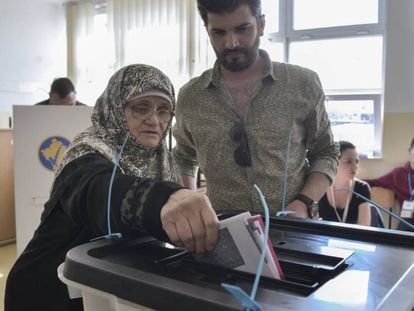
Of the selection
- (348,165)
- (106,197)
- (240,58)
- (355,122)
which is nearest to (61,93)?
(348,165)

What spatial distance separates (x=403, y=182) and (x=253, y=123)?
9.31 feet

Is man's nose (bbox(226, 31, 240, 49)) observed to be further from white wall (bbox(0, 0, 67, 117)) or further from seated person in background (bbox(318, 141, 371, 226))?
white wall (bbox(0, 0, 67, 117))

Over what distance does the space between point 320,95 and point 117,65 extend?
3.98 metres

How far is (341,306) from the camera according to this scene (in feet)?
1.42

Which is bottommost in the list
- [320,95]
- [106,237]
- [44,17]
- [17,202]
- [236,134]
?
[17,202]

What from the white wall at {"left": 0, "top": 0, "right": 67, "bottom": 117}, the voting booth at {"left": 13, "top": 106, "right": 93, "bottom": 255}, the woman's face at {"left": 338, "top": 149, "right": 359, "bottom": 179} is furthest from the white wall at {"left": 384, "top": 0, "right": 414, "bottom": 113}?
the white wall at {"left": 0, "top": 0, "right": 67, "bottom": 117}

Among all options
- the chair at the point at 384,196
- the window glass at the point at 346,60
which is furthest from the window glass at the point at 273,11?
the chair at the point at 384,196

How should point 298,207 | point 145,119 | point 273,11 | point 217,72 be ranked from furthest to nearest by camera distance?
point 273,11, point 217,72, point 298,207, point 145,119

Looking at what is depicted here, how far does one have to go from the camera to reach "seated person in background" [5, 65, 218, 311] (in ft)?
1.85

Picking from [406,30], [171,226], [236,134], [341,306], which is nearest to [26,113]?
[236,134]

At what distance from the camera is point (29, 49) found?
16.1ft

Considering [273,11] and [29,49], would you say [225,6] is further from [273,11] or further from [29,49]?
[29,49]

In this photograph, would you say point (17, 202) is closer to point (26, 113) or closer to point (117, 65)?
point (26, 113)

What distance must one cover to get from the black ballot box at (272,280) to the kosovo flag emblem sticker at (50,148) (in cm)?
225
